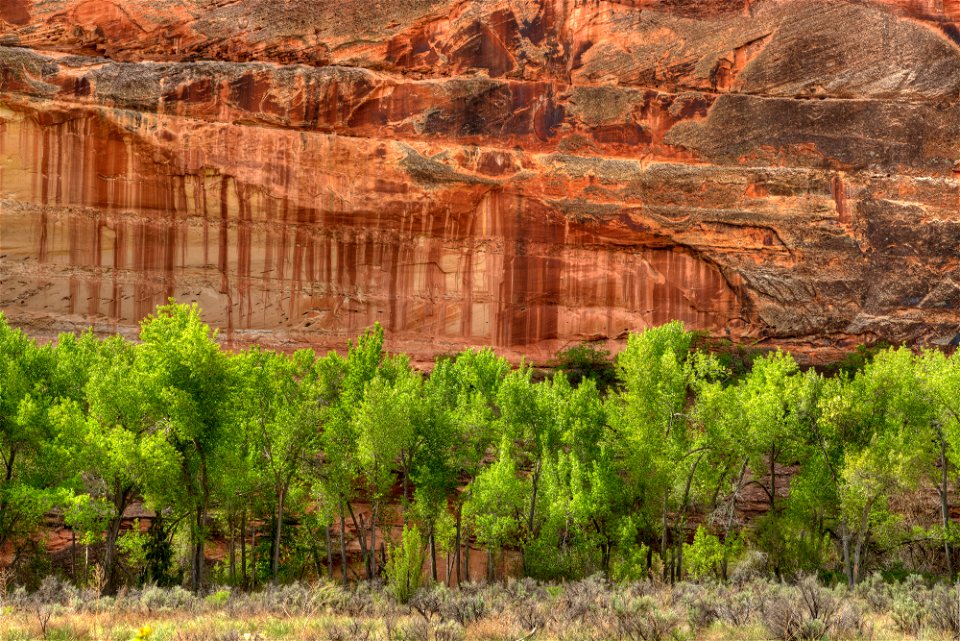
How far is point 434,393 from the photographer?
28.8 metres

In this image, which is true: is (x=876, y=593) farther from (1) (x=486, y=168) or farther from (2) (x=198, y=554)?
(1) (x=486, y=168)

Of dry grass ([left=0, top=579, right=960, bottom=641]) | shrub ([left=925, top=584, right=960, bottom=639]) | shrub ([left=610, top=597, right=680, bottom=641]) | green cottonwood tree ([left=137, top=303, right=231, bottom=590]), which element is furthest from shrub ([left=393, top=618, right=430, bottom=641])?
shrub ([left=925, top=584, right=960, bottom=639])

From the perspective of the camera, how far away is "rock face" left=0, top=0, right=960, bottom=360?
4394 centimetres

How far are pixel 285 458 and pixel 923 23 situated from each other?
1519 inches

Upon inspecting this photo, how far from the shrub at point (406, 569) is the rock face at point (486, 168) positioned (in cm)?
2306

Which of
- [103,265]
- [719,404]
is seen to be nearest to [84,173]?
[103,265]

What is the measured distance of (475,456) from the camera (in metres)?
27.6

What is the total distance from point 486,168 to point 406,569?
26.9m

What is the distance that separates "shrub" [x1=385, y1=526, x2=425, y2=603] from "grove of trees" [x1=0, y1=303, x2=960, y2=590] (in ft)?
1.05

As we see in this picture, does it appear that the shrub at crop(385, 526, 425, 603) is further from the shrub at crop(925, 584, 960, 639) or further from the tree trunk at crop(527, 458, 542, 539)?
the shrub at crop(925, 584, 960, 639)

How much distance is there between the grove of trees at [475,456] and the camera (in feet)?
77.6

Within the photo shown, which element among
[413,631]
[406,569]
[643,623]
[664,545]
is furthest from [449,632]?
[664,545]

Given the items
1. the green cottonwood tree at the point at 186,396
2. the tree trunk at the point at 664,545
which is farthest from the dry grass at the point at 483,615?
the tree trunk at the point at 664,545

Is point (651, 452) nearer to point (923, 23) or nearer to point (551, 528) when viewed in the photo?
point (551, 528)
